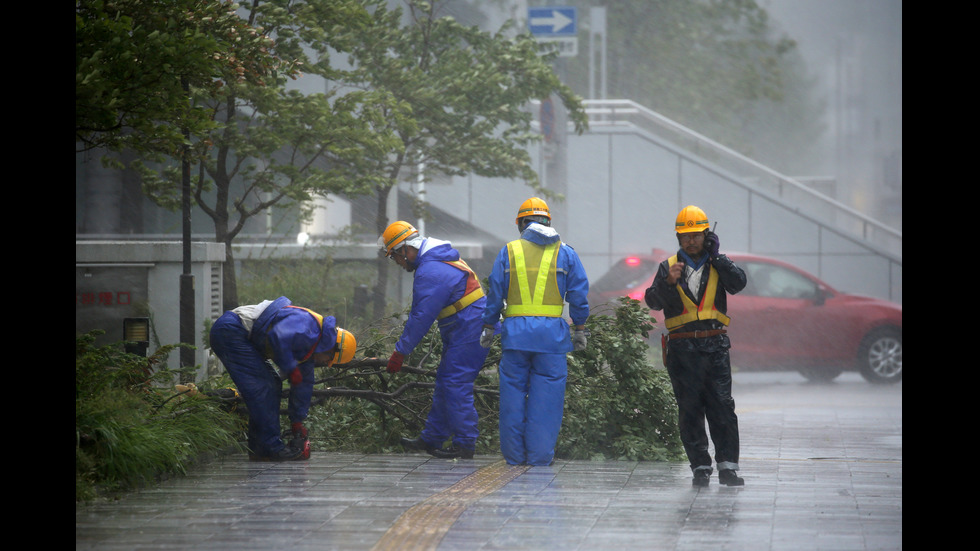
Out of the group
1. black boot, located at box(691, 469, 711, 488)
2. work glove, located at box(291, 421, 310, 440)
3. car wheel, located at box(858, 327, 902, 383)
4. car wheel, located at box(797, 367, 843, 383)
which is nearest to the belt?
black boot, located at box(691, 469, 711, 488)

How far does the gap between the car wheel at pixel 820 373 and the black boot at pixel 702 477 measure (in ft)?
31.4

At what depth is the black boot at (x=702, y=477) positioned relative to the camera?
7.14m

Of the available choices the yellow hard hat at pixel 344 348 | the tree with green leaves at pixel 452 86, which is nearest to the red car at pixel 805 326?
the tree with green leaves at pixel 452 86

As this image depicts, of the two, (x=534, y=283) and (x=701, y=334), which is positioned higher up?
(x=534, y=283)

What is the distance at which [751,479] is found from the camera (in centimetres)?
748

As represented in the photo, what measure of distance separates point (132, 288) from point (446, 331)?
10.7 ft

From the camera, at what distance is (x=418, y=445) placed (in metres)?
8.45

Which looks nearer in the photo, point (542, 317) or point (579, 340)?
point (542, 317)

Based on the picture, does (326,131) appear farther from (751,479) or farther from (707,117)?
(707,117)

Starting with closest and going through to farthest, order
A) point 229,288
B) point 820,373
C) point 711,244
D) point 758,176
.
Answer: point 711,244, point 229,288, point 820,373, point 758,176

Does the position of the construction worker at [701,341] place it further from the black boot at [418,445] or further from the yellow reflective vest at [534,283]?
the black boot at [418,445]

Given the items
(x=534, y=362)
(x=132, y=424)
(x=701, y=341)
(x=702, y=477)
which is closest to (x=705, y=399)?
(x=701, y=341)

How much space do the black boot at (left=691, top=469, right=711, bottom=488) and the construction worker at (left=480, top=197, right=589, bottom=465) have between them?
1.09 metres

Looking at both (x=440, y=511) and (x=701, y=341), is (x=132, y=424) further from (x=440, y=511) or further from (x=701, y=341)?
(x=701, y=341)
